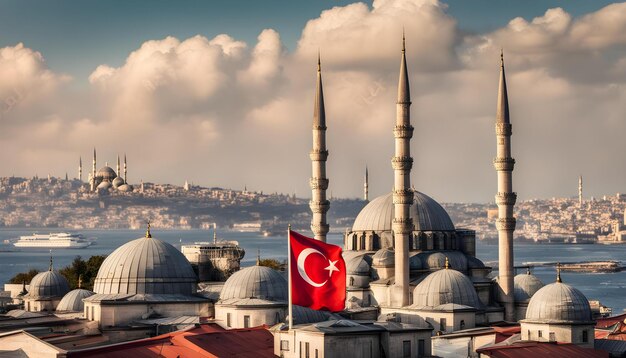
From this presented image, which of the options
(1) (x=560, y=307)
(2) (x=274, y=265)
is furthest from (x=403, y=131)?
(2) (x=274, y=265)

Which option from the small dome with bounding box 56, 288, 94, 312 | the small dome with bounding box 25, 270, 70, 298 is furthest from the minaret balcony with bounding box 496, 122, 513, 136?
the small dome with bounding box 25, 270, 70, 298

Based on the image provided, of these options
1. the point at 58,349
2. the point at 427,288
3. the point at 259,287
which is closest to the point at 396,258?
the point at 427,288

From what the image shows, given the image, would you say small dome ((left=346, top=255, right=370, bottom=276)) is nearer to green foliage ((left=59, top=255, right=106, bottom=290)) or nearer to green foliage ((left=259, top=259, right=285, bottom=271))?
green foliage ((left=59, top=255, right=106, bottom=290))

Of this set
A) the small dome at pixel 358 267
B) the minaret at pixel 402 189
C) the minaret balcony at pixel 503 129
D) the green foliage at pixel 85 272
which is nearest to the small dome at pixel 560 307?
the minaret at pixel 402 189

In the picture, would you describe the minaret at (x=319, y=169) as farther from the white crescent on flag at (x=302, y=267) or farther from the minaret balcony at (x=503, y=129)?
the white crescent on flag at (x=302, y=267)

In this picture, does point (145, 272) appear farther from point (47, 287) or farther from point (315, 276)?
point (315, 276)
